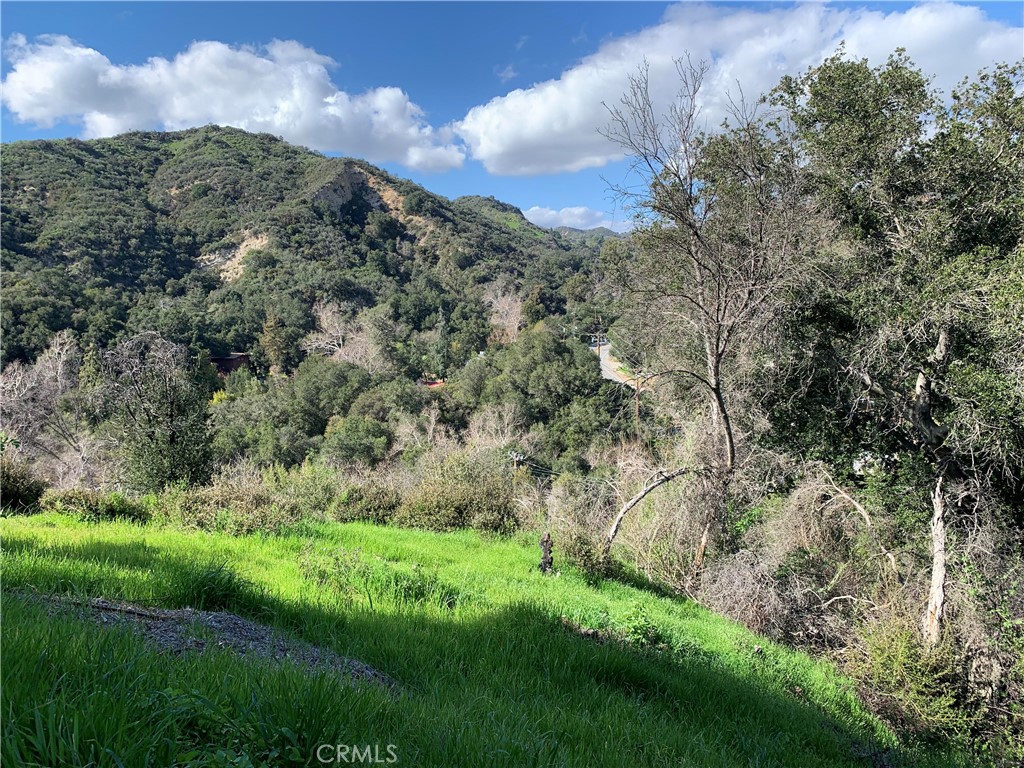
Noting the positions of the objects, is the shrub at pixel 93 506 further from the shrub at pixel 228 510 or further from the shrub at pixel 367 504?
the shrub at pixel 367 504

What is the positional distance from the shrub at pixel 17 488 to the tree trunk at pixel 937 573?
42.7ft

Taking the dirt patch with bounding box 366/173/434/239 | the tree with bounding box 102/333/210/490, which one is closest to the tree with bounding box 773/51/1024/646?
the tree with bounding box 102/333/210/490

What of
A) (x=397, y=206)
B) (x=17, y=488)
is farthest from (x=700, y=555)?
(x=397, y=206)

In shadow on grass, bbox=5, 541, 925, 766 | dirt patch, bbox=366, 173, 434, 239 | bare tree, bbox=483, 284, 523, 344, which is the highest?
dirt patch, bbox=366, 173, 434, 239

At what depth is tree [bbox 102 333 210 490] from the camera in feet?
35.1

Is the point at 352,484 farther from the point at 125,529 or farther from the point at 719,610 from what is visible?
the point at 719,610

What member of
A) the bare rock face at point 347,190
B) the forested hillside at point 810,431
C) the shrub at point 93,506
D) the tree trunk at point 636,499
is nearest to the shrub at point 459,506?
the forested hillside at point 810,431

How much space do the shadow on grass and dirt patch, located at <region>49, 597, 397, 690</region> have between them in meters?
0.24

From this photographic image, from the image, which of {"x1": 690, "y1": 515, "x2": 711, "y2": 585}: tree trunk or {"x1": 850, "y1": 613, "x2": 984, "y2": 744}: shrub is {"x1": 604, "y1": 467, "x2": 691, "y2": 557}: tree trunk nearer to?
{"x1": 690, "y1": 515, "x2": 711, "y2": 585}: tree trunk

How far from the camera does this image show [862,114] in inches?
338

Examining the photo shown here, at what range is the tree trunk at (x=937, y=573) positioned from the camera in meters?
7.08

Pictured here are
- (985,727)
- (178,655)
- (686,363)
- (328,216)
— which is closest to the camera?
(178,655)

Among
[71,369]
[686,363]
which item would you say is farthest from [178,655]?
[71,369]

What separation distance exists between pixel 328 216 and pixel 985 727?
7173 cm
